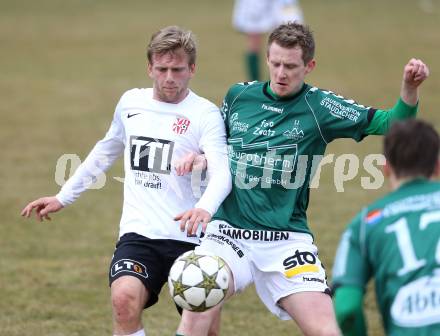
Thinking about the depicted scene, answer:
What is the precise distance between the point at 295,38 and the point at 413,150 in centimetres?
196

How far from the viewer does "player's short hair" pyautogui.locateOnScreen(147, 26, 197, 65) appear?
5762mm

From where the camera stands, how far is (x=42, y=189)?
452 inches

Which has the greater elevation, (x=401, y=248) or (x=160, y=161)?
(x=160, y=161)

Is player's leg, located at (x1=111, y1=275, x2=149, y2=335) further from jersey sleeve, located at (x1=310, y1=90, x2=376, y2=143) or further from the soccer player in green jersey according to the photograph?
jersey sleeve, located at (x1=310, y1=90, x2=376, y2=143)

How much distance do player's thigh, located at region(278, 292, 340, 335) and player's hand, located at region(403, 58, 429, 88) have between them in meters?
1.27

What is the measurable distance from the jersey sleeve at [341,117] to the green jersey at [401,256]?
175 cm

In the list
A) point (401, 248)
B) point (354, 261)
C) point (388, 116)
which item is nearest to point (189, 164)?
point (388, 116)

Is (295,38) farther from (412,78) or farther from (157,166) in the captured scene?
(157,166)

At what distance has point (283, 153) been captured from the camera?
5.78m

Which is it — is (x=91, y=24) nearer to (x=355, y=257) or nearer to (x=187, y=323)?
(x=187, y=323)

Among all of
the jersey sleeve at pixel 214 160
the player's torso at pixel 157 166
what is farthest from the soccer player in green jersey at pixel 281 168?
the player's torso at pixel 157 166

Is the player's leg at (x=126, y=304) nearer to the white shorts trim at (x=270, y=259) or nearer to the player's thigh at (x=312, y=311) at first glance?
the white shorts trim at (x=270, y=259)

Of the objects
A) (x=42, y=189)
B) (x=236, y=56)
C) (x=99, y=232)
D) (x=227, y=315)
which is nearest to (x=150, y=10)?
(x=236, y=56)

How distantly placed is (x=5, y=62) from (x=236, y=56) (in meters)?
4.78
